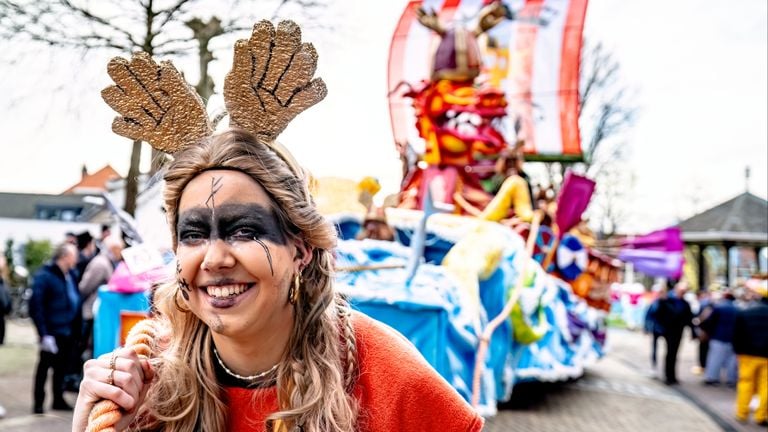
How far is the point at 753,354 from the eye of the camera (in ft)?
24.5

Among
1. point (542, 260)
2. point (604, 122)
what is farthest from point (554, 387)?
point (604, 122)

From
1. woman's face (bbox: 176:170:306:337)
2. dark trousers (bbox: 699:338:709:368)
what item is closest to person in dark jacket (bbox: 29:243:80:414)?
woman's face (bbox: 176:170:306:337)

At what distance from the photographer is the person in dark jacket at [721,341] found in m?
10.1

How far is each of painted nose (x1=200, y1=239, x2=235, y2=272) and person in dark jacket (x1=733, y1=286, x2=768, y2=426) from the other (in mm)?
7349

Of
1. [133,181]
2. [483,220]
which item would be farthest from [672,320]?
[133,181]

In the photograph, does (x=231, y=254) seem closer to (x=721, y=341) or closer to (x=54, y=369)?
(x=54, y=369)

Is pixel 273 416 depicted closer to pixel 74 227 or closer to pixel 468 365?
pixel 468 365

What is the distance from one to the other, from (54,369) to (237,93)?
5.05 meters

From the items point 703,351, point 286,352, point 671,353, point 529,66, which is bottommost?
point 703,351

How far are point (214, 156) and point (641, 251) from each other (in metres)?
9.39

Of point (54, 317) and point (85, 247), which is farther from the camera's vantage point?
point (85, 247)

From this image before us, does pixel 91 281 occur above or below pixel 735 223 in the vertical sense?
below

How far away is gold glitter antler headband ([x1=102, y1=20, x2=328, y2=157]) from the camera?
1.43 metres

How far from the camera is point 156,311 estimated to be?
5.79ft
